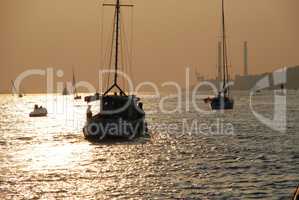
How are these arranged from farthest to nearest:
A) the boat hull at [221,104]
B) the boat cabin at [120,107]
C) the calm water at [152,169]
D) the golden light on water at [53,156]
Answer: the boat hull at [221,104]
the boat cabin at [120,107]
the golden light on water at [53,156]
the calm water at [152,169]

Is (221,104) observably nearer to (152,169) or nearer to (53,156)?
(53,156)

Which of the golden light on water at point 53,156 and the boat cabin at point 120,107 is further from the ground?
the boat cabin at point 120,107

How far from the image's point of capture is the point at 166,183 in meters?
34.1

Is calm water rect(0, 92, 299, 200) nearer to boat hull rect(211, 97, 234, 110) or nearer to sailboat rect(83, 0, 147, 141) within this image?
sailboat rect(83, 0, 147, 141)

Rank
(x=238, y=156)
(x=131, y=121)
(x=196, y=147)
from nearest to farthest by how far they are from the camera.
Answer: (x=238, y=156)
(x=196, y=147)
(x=131, y=121)

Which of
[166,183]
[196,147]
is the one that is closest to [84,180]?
[166,183]

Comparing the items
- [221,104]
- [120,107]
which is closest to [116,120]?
[120,107]

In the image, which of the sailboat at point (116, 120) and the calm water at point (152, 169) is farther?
the sailboat at point (116, 120)

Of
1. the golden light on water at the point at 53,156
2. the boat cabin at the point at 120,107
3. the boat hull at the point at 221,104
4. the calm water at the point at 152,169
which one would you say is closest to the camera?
the calm water at the point at 152,169

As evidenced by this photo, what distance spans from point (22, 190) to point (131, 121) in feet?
90.5

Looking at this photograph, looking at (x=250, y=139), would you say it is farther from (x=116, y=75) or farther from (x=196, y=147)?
(x=116, y=75)

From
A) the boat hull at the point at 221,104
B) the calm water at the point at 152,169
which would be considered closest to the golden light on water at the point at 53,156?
the calm water at the point at 152,169

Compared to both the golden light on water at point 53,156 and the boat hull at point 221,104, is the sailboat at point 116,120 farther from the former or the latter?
the boat hull at point 221,104

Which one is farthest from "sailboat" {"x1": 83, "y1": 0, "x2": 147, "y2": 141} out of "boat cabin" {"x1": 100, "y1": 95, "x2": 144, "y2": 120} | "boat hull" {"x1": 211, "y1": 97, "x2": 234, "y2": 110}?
"boat hull" {"x1": 211, "y1": 97, "x2": 234, "y2": 110}
